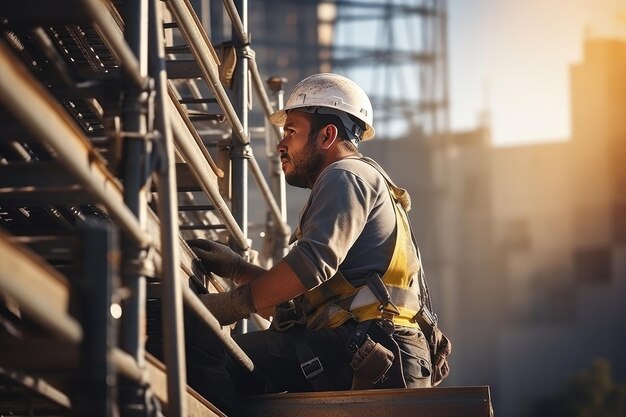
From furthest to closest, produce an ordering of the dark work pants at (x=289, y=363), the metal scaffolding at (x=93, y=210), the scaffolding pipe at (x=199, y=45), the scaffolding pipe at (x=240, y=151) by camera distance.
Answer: the scaffolding pipe at (x=240, y=151)
the dark work pants at (x=289, y=363)
the scaffolding pipe at (x=199, y=45)
the metal scaffolding at (x=93, y=210)

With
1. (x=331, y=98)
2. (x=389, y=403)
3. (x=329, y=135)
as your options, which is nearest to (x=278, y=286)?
(x=389, y=403)

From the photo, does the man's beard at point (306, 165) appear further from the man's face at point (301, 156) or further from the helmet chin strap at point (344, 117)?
the helmet chin strap at point (344, 117)

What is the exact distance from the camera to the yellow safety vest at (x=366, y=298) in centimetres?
560

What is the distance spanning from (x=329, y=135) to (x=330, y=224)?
100 cm

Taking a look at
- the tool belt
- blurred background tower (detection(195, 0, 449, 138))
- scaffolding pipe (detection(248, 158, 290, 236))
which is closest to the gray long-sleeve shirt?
the tool belt

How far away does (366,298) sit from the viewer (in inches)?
221

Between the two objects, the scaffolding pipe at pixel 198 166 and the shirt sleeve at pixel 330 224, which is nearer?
the scaffolding pipe at pixel 198 166

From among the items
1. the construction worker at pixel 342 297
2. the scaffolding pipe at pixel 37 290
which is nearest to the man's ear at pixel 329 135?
the construction worker at pixel 342 297

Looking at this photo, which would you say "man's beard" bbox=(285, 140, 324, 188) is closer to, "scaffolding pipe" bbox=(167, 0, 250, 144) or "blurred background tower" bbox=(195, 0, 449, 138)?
"scaffolding pipe" bbox=(167, 0, 250, 144)

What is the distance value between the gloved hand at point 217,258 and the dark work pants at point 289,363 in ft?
1.04

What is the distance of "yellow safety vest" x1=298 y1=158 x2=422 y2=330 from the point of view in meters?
5.60

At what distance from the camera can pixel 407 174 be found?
48.9 m

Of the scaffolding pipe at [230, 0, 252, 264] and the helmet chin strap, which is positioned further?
the scaffolding pipe at [230, 0, 252, 264]

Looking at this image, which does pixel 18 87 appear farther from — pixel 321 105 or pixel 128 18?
pixel 321 105
